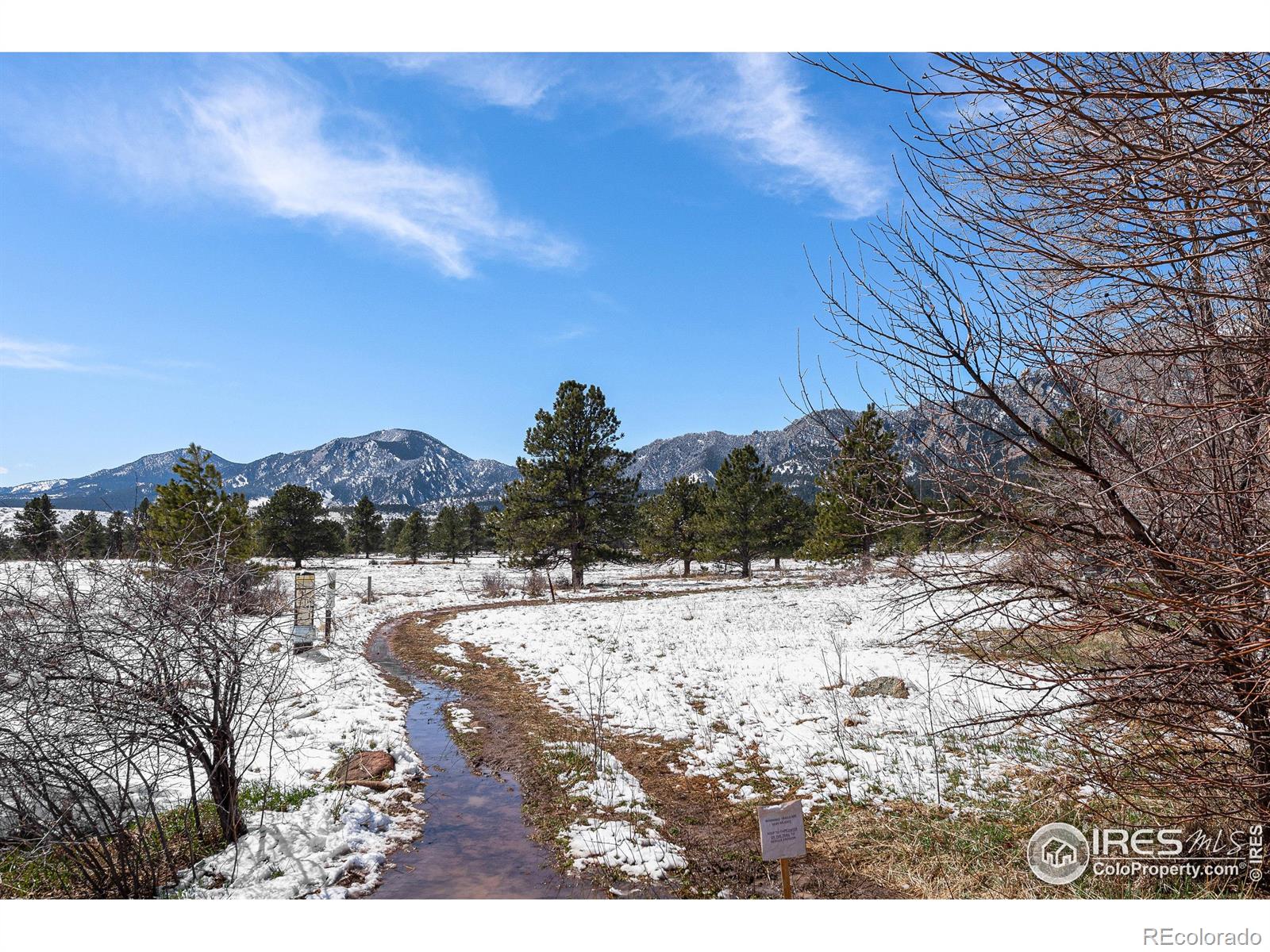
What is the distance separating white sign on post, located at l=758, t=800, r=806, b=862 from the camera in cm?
406

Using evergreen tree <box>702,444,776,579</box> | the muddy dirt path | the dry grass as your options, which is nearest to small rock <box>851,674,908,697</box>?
the dry grass

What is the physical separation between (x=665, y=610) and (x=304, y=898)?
17.5m

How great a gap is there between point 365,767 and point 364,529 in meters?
64.8

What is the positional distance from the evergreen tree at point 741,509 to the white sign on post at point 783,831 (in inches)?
1201

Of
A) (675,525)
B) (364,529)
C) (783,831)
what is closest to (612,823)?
(783,831)

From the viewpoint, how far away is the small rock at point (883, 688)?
31.9 ft

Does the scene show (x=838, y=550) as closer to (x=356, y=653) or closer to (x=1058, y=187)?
(x=356, y=653)

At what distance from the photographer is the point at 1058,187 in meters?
3.25

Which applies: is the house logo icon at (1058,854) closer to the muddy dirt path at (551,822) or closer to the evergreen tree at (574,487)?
the muddy dirt path at (551,822)

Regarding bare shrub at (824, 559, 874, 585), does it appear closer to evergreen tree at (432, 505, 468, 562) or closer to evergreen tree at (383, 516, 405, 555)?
evergreen tree at (432, 505, 468, 562)

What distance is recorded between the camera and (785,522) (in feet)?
121

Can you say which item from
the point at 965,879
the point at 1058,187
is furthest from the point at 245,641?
the point at 1058,187

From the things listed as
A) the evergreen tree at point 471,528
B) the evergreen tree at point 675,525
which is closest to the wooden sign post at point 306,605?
the evergreen tree at point 675,525

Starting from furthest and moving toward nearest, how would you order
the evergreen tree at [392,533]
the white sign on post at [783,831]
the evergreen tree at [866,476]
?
1. the evergreen tree at [392,533]
2. the white sign on post at [783,831]
3. the evergreen tree at [866,476]
